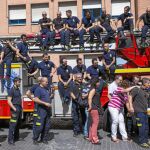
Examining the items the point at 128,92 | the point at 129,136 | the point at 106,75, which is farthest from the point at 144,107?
the point at 106,75

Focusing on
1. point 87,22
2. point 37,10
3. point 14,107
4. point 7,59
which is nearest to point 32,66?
point 7,59

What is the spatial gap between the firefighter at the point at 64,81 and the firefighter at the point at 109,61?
1246mm

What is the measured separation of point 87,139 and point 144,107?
192cm

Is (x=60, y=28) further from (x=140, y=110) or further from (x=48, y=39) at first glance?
A: (x=140, y=110)

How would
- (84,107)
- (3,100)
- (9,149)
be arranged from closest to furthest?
(9,149)
(84,107)
(3,100)

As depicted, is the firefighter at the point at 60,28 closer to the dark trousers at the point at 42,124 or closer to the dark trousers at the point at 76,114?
the dark trousers at the point at 76,114

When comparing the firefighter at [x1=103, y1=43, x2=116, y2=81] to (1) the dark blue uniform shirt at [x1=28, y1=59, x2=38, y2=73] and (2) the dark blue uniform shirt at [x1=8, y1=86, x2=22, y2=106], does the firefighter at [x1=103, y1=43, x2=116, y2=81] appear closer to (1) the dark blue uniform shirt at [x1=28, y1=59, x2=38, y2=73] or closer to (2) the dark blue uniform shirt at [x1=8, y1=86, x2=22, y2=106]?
(1) the dark blue uniform shirt at [x1=28, y1=59, x2=38, y2=73]

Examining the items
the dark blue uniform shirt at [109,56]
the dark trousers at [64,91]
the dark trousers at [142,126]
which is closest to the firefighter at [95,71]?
the dark blue uniform shirt at [109,56]

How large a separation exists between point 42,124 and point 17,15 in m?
18.3

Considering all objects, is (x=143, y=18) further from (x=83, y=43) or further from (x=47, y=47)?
(x=47, y=47)

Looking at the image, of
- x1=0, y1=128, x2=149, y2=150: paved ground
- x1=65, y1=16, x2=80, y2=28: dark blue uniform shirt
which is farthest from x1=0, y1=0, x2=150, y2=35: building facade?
x1=0, y1=128, x2=149, y2=150: paved ground

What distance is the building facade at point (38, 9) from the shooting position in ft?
83.4

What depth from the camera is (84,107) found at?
36.4 feet

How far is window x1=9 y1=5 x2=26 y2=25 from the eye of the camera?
2738cm
